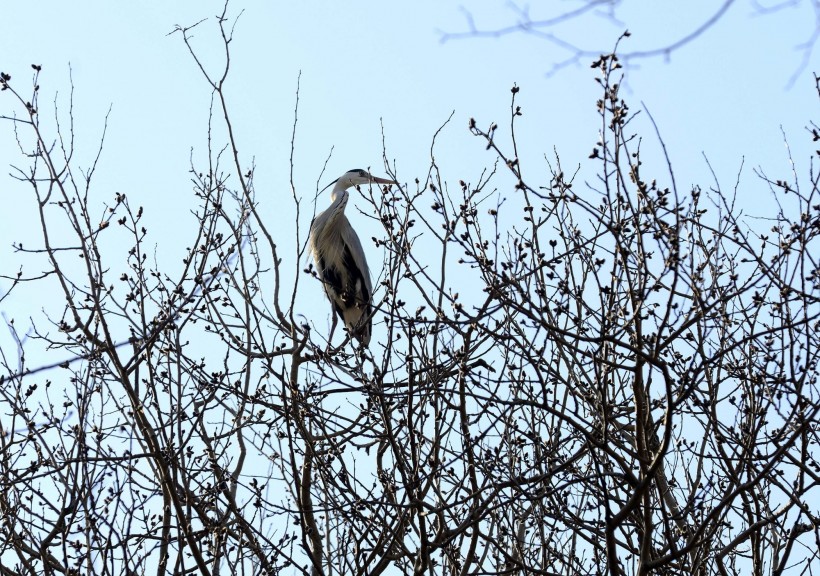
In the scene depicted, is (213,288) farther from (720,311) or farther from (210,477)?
(720,311)

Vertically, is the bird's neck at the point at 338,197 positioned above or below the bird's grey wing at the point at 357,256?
above

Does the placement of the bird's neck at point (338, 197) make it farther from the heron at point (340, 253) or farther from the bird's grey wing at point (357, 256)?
the bird's grey wing at point (357, 256)

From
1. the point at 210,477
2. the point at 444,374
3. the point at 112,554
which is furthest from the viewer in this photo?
the point at 210,477

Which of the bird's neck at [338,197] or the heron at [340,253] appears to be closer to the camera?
the heron at [340,253]

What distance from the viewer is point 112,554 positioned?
3.14 meters

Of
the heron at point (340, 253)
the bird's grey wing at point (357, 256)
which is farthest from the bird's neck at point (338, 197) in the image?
the bird's grey wing at point (357, 256)

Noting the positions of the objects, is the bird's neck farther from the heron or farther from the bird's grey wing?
the bird's grey wing

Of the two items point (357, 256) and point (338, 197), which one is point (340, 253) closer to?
point (357, 256)

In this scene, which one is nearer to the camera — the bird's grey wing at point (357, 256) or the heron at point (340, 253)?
the heron at point (340, 253)

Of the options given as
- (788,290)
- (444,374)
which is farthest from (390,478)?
(788,290)

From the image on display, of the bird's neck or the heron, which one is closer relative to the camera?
the heron

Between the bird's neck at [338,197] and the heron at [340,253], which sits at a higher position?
the bird's neck at [338,197]

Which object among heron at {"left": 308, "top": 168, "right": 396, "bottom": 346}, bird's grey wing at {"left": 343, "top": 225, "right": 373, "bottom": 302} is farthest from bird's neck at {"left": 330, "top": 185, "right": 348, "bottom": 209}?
bird's grey wing at {"left": 343, "top": 225, "right": 373, "bottom": 302}

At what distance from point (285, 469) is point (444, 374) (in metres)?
0.91
